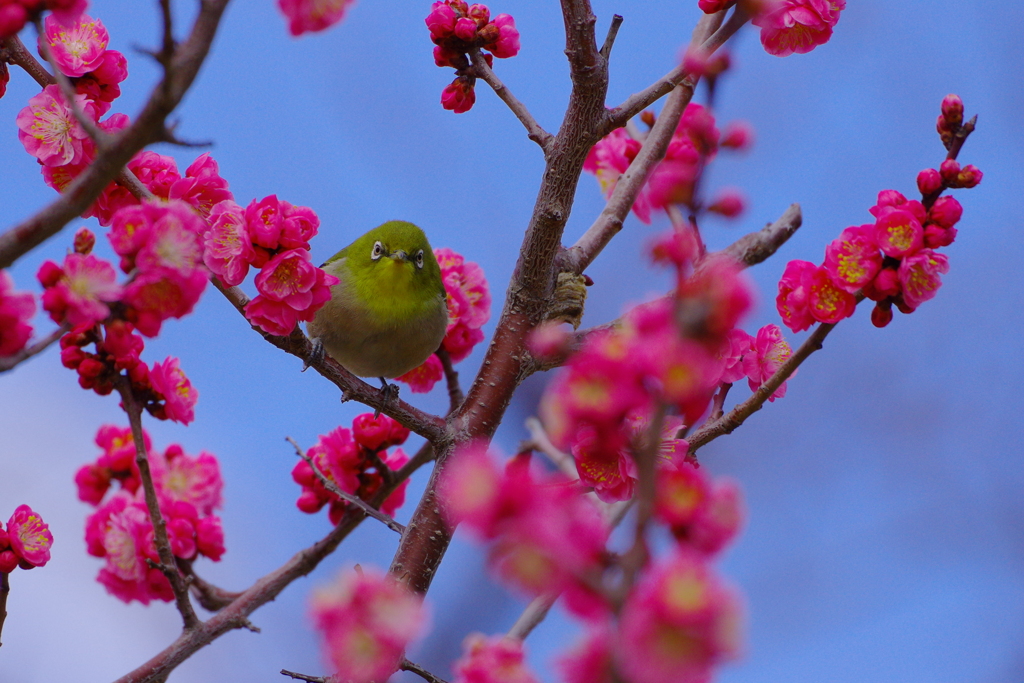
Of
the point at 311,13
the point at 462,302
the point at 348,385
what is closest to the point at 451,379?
the point at 462,302

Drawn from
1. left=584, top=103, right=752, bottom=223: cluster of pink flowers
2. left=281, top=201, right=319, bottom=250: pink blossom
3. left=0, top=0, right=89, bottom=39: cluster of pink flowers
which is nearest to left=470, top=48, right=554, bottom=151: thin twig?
left=584, top=103, right=752, bottom=223: cluster of pink flowers

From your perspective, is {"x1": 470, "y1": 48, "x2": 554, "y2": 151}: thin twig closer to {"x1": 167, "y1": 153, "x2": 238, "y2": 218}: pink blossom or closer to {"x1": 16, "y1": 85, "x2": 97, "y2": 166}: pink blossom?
{"x1": 167, "y1": 153, "x2": 238, "y2": 218}: pink blossom

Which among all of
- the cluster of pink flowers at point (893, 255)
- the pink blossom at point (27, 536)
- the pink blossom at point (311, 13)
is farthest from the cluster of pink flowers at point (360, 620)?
the cluster of pink flowers at point (893, 255)

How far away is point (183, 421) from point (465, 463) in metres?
1.92

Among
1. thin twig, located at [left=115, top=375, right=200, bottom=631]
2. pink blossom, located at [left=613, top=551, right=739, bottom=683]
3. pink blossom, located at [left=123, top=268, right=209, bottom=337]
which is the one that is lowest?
pink blossom, located at [left=613, top=551, right=739, bottom=683]

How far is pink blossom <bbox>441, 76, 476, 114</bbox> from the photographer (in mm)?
2805

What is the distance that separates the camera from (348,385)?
7.75 ft

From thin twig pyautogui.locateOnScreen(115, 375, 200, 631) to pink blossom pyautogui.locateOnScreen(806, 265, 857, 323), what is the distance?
1.76 meters

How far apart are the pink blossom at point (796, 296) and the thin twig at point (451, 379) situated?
3.48 feet

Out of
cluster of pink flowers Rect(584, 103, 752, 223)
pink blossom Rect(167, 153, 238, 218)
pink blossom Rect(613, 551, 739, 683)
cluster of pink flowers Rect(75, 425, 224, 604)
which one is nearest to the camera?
pink blossom Rect(613, 551, 739, 683)

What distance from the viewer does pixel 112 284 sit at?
135 cm

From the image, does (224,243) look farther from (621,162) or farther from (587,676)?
(621,162)

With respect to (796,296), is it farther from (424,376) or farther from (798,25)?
(424,376)

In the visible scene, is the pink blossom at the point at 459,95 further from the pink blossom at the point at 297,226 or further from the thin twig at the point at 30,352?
the thin twig at the point at 30,352
